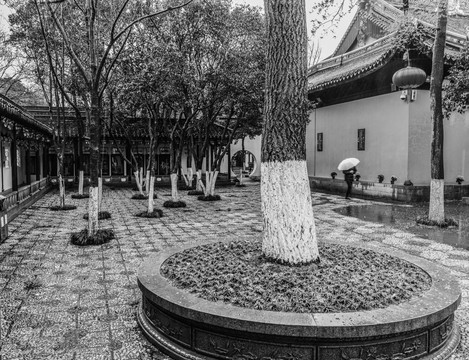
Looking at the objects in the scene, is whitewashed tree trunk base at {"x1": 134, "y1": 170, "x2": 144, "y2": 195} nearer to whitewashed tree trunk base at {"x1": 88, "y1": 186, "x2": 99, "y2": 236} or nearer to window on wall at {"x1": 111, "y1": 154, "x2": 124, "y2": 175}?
window on wall at {"x1": 111, "y1": 154, "x2": 124, "y2": 175}

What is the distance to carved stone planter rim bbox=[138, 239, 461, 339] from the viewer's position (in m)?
2.96

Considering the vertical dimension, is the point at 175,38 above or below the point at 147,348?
above

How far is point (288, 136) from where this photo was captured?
4.13 meters

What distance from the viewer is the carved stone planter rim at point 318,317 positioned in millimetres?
2961

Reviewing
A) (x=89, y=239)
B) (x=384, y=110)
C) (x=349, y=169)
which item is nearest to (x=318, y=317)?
(x=89, y=239)

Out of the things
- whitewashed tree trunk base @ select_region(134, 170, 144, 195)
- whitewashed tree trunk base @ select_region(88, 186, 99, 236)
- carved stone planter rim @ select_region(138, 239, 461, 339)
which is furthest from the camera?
whitewashed tree trunk base @ select_region(134, 170, 144, 195)

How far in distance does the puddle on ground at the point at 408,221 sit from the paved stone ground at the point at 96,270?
0.40 metres

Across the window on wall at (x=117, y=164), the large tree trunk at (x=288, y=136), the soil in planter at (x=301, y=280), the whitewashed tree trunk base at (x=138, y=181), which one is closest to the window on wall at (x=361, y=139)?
the whitewashed tree trunk base at (x=138, y=181)

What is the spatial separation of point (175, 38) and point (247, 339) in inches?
455

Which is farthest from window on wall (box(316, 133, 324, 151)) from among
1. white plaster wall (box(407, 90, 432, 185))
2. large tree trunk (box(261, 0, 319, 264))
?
large tree trunk (box(261, 0, 319, 264))

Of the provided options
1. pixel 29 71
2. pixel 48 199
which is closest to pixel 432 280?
pixel 48 199

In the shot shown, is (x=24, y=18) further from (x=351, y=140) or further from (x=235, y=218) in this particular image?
(x=351, y=140)

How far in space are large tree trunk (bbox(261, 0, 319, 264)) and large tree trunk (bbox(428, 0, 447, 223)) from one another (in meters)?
6.59

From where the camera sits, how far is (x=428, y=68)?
44.6 ft
